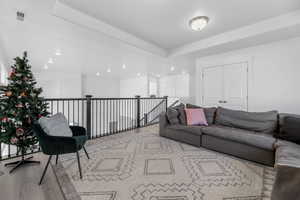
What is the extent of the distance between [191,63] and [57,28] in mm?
4302

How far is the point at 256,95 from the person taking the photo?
12.3 ft

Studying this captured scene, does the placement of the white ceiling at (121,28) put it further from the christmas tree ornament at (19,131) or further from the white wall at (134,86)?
the white wall at (134,86)

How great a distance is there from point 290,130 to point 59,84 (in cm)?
856

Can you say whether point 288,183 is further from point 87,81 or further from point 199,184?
point 87,81

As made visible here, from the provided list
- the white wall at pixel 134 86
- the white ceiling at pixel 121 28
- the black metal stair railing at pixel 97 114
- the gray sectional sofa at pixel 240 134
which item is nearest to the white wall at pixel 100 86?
the white wall at pixel 134 86

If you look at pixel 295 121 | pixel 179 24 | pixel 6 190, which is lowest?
pixel 6 190

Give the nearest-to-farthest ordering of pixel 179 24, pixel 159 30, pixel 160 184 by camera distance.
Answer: pixel 160 184 → pixel 179 24 → pixel 159 30

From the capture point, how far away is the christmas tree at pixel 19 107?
212cm

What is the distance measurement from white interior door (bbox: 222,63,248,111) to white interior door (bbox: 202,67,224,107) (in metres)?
0.15

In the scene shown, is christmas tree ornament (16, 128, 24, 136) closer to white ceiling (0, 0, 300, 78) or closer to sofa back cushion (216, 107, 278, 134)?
white ceiling (0, 0, 300, 78)

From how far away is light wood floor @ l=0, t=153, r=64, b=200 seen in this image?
1562 millimetres

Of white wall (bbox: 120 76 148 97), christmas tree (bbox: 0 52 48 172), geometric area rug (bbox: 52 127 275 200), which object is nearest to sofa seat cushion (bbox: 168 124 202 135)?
geometric area rug (bbox: 52 127 275 200)

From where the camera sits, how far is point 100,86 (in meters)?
9.07

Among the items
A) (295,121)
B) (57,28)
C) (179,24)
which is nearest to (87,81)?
(57,28)
